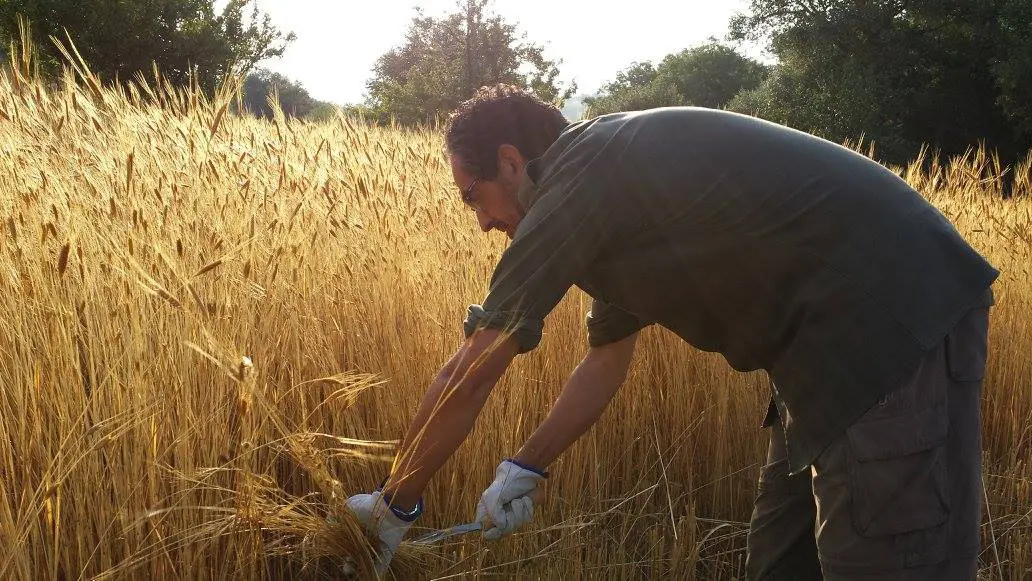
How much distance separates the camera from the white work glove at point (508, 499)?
68.8 inches

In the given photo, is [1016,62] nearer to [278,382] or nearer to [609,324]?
[609,324]

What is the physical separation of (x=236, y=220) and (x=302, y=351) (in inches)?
16.1

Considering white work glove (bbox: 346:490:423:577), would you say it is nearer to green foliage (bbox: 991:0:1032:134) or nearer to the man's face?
the man's face

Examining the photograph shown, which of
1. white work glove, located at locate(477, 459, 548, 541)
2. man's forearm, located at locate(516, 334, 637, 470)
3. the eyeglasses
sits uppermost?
the eyeglasses

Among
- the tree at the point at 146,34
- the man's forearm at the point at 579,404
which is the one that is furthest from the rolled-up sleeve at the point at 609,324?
the tree at the point at 146,34

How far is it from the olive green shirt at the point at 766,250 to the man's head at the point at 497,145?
169mm

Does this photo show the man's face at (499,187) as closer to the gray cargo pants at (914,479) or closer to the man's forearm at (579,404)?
the man's forearm at (579,404)

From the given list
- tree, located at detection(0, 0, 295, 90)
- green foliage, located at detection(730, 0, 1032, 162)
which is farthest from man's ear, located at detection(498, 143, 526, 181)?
green foliage, located at detection(730, 0, 1032, 162)

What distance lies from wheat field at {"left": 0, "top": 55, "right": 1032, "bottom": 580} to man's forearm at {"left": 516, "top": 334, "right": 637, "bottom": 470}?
0.23 m

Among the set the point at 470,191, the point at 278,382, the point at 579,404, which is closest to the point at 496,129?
the point at 470,191

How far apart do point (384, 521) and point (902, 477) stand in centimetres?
100

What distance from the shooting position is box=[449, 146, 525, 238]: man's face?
1.75m

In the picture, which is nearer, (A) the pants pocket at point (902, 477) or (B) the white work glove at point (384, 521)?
(A) the pants pocket at point (902, 477)

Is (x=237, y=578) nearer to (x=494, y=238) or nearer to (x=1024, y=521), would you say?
(x=494, y=238)
